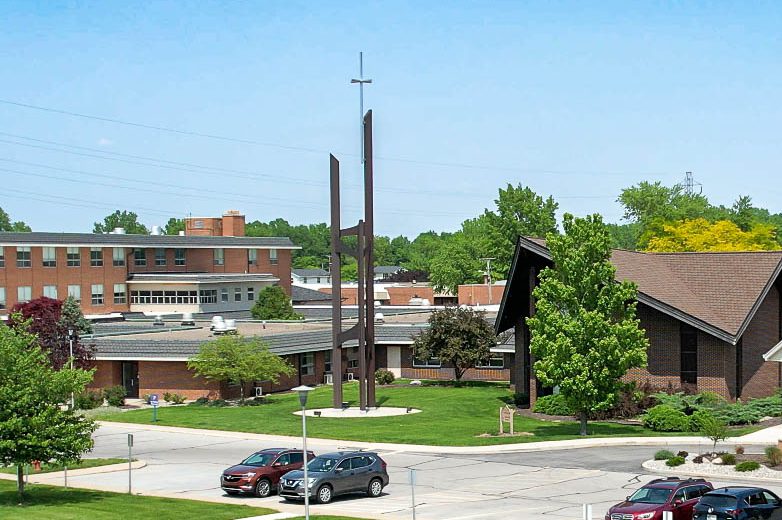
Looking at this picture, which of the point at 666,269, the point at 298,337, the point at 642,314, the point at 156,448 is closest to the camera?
the point at 156,448

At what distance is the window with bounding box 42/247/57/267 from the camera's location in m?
98.0

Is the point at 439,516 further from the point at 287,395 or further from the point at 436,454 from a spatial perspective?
the point at 287,395

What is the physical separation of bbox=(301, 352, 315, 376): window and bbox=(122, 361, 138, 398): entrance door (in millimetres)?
10440

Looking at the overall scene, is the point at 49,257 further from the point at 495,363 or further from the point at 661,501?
the point at 661,501

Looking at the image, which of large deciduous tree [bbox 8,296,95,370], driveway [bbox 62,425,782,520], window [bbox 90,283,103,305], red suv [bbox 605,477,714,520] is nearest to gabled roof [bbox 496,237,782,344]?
driveway [bbox 62,425,782,520]

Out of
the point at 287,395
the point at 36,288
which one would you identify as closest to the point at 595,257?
the point at 287,395

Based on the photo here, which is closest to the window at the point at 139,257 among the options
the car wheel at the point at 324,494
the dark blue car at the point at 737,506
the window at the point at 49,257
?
the window at the point at 49,257

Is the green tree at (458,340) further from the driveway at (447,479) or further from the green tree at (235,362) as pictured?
the driveway at (447,479)

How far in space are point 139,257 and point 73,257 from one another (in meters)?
8.50

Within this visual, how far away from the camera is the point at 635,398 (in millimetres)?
53625

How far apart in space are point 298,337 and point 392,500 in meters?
38.2

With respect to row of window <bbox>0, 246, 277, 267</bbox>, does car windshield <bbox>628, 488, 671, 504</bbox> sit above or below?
below

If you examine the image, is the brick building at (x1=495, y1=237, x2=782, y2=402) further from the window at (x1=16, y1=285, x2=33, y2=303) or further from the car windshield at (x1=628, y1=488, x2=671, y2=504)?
the window at (x1=16, y1=285, x2=33, y2=303)

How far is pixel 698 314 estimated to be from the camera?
5641 centimetres
